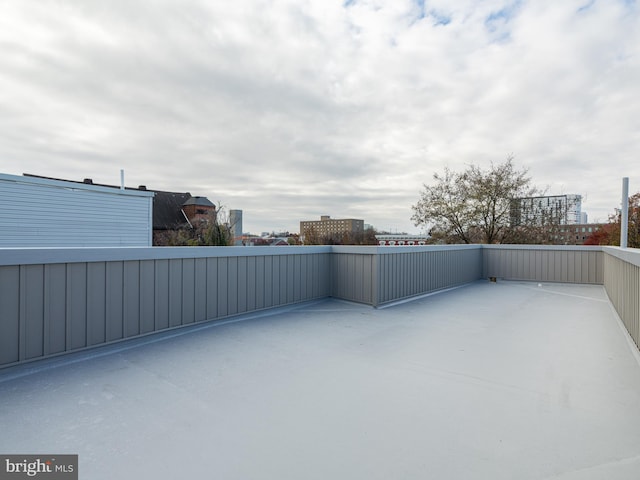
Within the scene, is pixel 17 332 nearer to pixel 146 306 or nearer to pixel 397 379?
pixel 146 306

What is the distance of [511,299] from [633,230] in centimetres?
831

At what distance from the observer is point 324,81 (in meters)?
6.86

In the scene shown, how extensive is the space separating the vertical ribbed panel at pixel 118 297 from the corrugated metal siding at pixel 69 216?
18.6ft

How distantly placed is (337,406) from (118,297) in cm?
234

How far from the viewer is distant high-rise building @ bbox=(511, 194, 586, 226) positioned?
11.8 meters

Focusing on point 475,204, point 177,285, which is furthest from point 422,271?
point 475,204

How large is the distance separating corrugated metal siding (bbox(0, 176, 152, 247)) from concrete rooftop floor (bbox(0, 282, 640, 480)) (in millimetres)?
6005

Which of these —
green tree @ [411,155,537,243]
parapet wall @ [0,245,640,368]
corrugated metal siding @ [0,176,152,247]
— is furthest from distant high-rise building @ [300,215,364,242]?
parapet wall @ [0,245,640,368]

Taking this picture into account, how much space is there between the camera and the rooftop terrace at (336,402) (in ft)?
4.70

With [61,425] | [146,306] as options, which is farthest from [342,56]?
[61,425]

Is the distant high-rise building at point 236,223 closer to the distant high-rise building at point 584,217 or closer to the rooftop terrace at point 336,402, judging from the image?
the rooftop terrace at point 336,402

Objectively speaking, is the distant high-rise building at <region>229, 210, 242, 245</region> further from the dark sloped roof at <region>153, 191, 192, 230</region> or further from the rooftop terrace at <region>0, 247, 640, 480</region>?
the rooftop terrace at <region>0, 247, 640, 480</region>

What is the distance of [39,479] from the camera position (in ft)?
4.50

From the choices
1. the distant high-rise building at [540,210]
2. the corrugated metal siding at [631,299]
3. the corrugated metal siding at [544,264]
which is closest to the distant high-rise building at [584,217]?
the distant high-rise building at [540,210]
